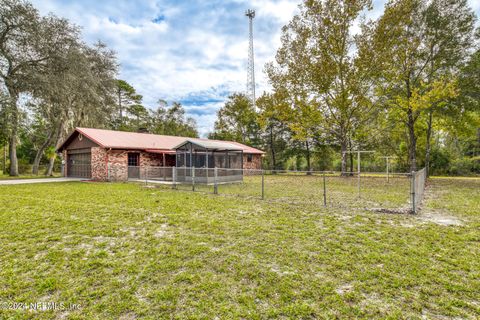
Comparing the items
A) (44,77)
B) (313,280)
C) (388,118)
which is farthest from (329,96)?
(44,77)

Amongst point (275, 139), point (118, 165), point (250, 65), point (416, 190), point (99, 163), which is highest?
point (250, 65)

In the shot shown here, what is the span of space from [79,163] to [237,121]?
1975cm

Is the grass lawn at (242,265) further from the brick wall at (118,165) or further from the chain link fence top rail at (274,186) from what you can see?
the brick wall at (118,165)

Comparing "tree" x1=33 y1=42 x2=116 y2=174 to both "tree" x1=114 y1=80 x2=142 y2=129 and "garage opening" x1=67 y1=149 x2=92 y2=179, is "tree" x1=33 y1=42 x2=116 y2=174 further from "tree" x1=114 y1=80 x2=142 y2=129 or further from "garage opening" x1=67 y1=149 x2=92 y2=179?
"tree" x1=114 y1=80 x2=142 y2=129

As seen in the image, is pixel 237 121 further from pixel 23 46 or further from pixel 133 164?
pixel 23 46

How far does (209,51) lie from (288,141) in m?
15.1

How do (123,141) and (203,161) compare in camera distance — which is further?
(123,141)

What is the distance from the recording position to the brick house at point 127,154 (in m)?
15.6

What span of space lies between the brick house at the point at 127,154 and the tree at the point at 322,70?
6.90m

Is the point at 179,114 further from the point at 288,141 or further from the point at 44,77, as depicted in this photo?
the point at 44,77

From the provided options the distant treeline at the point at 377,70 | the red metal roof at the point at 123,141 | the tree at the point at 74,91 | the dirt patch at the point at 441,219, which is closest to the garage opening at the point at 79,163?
the red metal roof at the point at 123,141

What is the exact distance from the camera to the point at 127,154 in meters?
17.6

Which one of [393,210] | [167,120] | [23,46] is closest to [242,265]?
[393,210]

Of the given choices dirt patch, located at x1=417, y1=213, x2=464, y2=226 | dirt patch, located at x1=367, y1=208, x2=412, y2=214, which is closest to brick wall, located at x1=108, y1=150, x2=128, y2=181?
dirt patch, located at x1=367, y1=208, x2=412, y2=214
